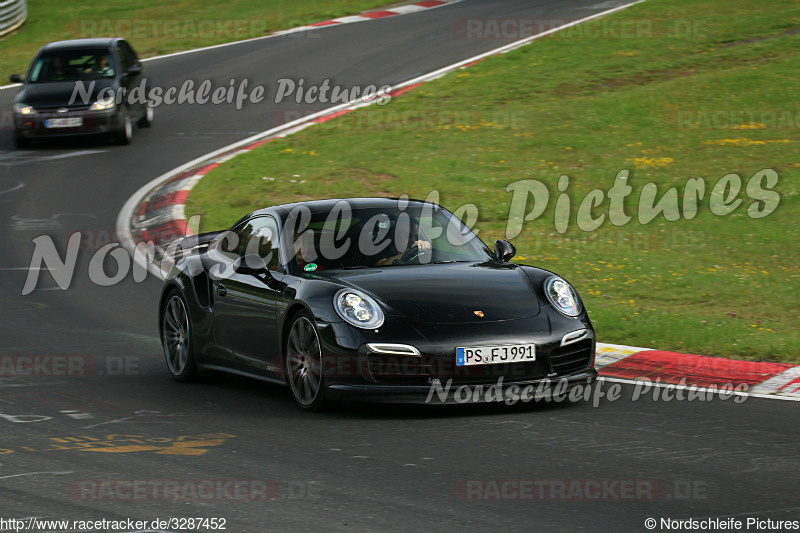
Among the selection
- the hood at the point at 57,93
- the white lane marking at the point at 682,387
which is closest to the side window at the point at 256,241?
the white lane marking at the point at 682,387

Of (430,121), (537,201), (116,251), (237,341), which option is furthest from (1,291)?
(430,121)

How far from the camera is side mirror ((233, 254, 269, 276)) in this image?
28.4 ft

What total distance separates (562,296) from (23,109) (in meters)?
15.3

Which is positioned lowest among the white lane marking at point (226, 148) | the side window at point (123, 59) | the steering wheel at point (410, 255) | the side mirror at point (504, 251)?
the white lane marking at point (226, 148)

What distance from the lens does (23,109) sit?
21.0 m

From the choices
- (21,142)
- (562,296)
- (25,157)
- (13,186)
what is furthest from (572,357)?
(21,142)

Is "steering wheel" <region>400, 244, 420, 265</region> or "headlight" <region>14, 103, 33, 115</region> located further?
"headlight" <region>14, 103, 33, 115</region>

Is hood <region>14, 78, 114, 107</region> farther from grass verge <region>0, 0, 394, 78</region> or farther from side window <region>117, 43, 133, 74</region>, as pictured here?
grass verge <region>0, 0, 394, 78</region>

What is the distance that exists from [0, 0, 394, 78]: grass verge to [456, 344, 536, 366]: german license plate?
2450cm

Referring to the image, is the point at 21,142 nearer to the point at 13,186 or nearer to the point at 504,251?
the point at 13,186

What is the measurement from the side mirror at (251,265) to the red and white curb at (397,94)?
259cm

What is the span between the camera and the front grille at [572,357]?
7.66 metres

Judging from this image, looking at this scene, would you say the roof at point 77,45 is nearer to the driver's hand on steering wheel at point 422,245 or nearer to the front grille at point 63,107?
the front grille at point 63,107

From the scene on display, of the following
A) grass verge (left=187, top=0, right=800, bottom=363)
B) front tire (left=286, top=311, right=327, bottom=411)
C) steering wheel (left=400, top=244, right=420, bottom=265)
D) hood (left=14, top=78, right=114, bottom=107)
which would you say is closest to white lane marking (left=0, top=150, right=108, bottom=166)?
hood (left=14, top=78, right=114, bottom=107)
